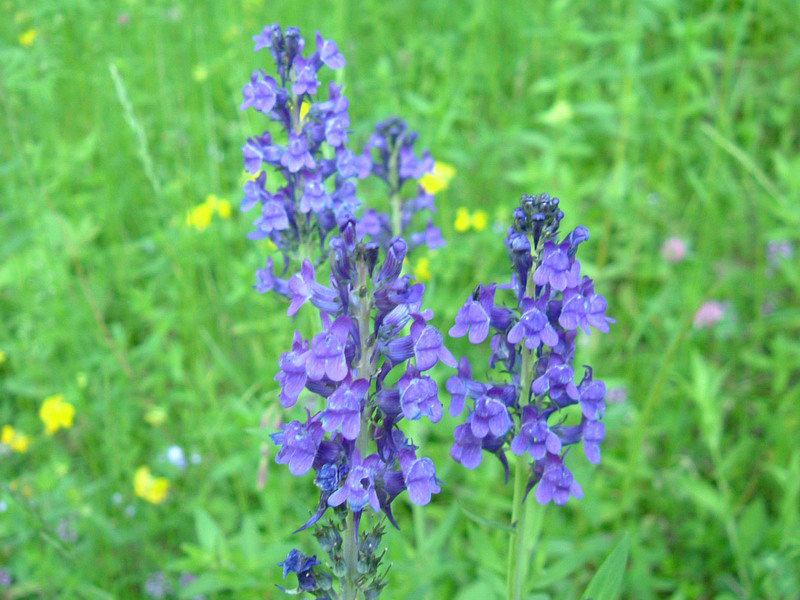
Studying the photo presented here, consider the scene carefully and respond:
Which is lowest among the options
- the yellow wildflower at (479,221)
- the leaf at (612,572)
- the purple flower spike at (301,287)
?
the leaf at (612,572)

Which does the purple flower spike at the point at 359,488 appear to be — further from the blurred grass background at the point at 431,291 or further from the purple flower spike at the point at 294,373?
the blurred grass background at the point at 431,291

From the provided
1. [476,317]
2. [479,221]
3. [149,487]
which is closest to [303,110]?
[476,317]

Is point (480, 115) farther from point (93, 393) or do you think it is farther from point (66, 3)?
point (93, 393)

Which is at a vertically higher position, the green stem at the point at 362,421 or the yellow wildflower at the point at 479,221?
the yellow wildflower at the point at 479,221

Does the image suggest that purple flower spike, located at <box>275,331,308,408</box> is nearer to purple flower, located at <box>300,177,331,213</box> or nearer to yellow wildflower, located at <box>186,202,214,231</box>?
purple flower, located at <box>300,177,331,213</box>

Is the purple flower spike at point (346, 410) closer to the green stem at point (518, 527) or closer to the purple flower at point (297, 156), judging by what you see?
the green stem at point (518, 527)

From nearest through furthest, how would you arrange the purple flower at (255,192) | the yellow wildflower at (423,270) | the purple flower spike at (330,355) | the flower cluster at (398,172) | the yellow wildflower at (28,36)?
the purple flower spike at (330,355) → the purple flower at (255,192) → the flower cluster at (398,172) → the yellow wildflower at (423,270) → the yellow wildflower at (28,36)

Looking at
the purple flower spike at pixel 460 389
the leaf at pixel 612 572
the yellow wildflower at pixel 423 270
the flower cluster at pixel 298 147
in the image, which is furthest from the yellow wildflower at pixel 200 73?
the leaf at pixel 612 572

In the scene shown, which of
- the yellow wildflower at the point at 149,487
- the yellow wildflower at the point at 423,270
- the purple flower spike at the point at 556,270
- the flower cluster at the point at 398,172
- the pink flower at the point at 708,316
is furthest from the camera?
the pink flower at the point at 708,316

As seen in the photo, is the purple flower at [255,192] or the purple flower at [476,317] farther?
the purple flower at [255,192]
